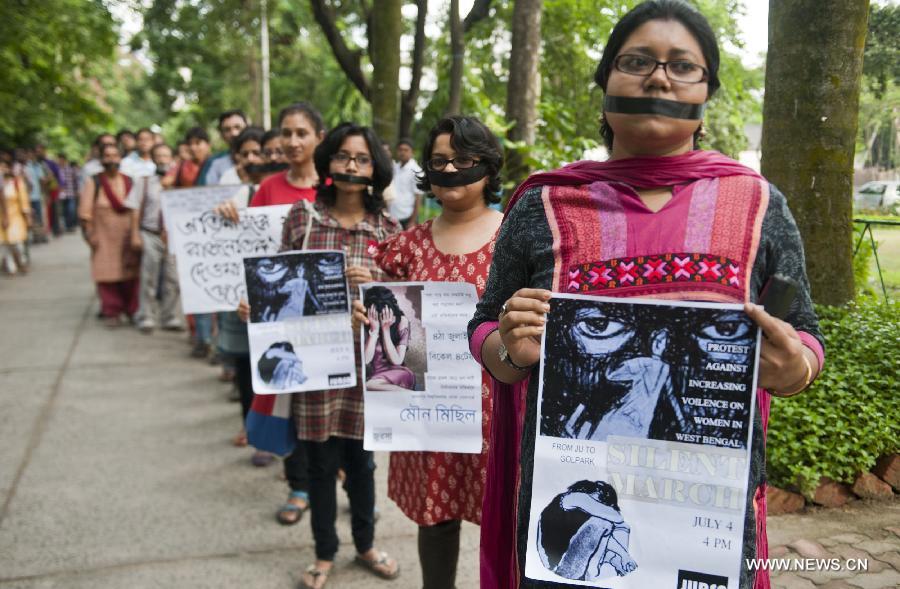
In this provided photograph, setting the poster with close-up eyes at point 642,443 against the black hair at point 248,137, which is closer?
the poster with close-up eyes at point 642,443

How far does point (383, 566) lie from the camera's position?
147 inches

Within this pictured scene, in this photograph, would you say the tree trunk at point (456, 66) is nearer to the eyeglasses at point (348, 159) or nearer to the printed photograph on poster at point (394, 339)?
the eyeglasses at point (348, 159)

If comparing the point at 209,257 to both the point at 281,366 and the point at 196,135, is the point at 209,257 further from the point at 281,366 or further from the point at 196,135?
the point at 196,135

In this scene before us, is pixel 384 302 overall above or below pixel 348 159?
below

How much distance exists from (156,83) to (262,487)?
22.0 metres

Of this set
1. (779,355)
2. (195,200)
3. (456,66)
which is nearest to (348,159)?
(195,200)

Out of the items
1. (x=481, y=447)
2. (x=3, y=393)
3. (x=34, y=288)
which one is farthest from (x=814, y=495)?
(x=34, y=288)

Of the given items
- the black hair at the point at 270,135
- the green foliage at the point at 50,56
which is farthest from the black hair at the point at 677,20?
the green foliage at the point at 50,56

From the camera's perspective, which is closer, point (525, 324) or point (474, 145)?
point (525, 324)

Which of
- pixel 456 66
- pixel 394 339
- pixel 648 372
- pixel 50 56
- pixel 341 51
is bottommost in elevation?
pixel 394 339

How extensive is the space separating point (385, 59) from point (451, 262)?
221 inches

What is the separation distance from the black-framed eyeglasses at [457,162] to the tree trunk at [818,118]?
2130mm

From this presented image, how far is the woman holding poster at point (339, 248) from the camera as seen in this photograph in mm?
3559

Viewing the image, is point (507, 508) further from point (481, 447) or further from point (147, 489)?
point (147, 489)
